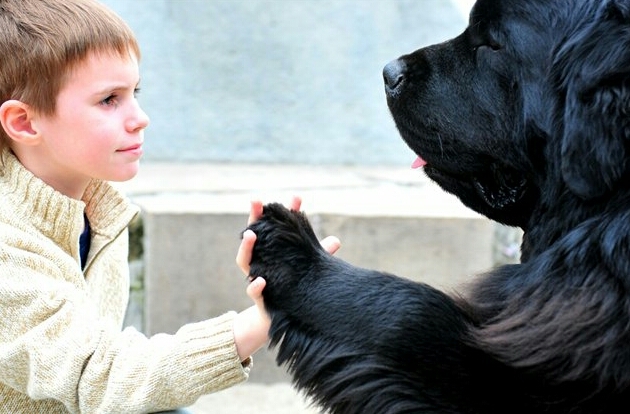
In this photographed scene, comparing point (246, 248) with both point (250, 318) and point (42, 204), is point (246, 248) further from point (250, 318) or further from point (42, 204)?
point (42, 204)

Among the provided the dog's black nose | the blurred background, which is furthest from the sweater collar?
the blurred background

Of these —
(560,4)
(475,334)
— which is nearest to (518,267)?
(475,334)

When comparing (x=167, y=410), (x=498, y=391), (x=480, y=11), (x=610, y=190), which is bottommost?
(x=167, y=410)

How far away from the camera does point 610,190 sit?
1.79m

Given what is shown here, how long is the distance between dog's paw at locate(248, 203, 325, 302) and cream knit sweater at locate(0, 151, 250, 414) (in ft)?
0.53

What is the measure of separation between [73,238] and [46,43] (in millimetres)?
416

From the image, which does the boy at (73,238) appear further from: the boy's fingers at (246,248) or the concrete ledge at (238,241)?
the concrete ledge at (238,241)

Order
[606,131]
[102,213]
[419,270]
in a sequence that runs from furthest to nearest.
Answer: [419,270]
[102,213]
[606,131]

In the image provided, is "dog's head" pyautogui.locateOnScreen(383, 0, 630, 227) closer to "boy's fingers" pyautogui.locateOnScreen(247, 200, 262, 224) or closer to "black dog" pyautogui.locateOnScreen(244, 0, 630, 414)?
"black dog" pyautogui.locateOnScreen(244, 0, 630, 414)

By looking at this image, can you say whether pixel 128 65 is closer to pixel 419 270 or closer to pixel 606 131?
pixel 606 131

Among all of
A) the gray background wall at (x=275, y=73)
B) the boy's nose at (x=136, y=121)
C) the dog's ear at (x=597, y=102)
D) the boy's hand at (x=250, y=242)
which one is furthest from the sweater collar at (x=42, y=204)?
the gray background wall at (x=275, y=73)

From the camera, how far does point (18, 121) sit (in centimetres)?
209

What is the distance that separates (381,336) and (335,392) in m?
0.16

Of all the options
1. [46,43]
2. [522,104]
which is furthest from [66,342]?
[522,104]
